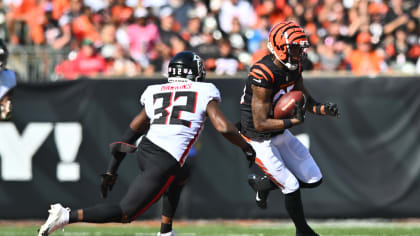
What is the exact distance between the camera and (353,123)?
966cm

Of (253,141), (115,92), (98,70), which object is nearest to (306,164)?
(253,141)

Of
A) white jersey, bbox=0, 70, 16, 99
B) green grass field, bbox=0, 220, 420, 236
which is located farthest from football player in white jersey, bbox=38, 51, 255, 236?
green grass field, bbox=0, 220, 420, 236

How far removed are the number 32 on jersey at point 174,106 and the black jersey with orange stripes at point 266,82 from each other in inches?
30.1

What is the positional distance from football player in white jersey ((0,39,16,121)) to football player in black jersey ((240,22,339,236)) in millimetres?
2855

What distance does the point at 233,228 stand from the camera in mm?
9016

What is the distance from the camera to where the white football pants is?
253 inches

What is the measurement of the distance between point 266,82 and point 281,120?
366 millimetres

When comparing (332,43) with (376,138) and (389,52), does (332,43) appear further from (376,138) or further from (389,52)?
(376,138)

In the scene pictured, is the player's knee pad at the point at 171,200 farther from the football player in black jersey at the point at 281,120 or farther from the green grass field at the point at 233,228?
the green grass field at the point at 233,228

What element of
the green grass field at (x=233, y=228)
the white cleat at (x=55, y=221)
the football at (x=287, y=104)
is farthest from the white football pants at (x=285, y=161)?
the white cleat at (x=55, y=221)

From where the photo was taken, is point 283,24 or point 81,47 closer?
point 283,24

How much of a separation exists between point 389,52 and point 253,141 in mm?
6074

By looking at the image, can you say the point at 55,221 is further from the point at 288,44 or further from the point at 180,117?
the point at 288,44

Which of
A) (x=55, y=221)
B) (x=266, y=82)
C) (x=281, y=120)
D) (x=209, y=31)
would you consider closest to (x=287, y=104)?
(x=281, y=120)
